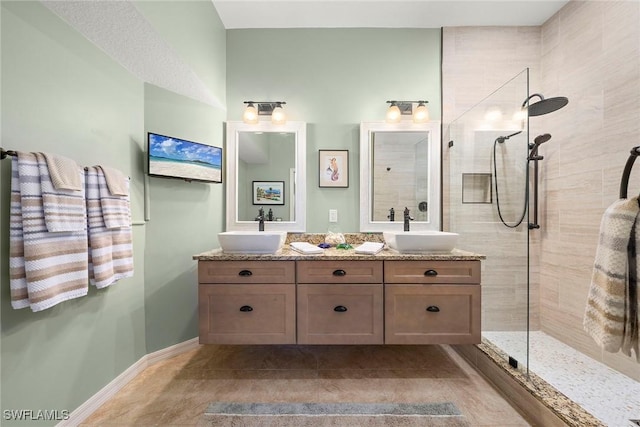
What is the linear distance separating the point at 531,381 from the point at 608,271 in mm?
875

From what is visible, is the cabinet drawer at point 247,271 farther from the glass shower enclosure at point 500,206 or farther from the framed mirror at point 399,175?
the glass shower enclosure at point 500,206

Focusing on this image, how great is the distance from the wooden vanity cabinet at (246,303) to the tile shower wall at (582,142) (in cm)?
219

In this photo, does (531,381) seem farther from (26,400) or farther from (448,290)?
(26,400)

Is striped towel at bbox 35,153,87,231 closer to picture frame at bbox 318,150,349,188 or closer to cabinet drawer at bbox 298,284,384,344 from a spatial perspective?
Result: cabinet drawer at bbox 298,284,384,344

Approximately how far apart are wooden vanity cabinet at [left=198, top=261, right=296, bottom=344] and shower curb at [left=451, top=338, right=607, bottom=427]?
53.1 inches

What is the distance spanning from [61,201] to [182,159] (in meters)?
0.84

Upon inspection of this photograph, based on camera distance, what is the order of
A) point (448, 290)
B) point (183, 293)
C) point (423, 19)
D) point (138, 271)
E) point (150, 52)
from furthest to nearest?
point (423, 19) < point (183, 293) < point (138, 271) < point (448, 290) < point (150, 52)

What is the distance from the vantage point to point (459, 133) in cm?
216

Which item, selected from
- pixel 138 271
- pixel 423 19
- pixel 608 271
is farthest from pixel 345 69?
pixel 138 271

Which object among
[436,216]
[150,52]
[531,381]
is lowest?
[531,381]

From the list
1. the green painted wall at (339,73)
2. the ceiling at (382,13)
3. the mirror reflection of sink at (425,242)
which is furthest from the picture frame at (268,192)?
the ceiling at (382,13)

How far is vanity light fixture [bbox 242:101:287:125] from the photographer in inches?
87.0

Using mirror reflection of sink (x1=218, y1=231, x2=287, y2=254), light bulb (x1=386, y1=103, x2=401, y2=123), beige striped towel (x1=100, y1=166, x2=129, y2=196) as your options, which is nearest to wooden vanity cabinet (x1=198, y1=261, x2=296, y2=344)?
mirror reflection of sink (x1=218, y1=231, x2=287, y2=254)

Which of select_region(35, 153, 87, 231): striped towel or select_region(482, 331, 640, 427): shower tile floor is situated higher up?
select_region(35, 153, 87, 231): striped towel
